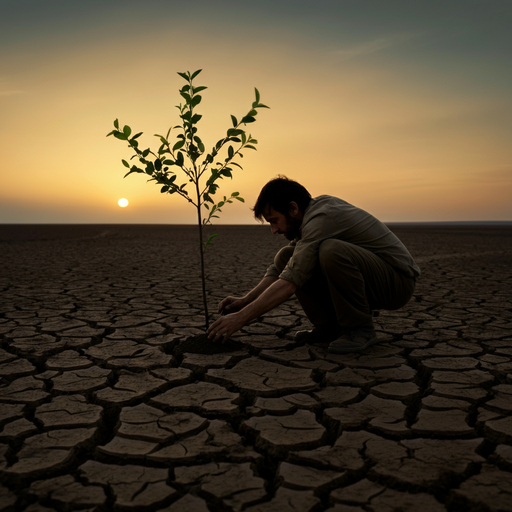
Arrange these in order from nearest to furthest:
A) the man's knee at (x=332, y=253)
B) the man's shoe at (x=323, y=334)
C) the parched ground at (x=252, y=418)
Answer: the parched ground at (x=252, y=418) < the man's knee at (x=332, y=253) < the man's shoe at (x=323, y=334)

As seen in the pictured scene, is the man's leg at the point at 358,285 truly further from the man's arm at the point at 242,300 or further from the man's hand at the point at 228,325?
the man's hand at the point at 228,325

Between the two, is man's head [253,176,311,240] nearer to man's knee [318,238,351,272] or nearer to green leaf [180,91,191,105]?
man's knee [318,238,351,272]

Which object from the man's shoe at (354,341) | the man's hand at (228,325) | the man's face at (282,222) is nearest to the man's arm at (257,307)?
the man's hand at (228,325)

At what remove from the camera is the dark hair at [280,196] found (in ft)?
8.31

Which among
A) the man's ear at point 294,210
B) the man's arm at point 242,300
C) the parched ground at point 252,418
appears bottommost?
the parched ground at point 252,418

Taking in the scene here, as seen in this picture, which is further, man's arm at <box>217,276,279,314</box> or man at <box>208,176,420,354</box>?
man's arm at <box>217,276,279,314</box>

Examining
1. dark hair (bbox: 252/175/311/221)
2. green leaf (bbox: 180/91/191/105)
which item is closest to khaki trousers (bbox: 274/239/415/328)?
dark hair (bbox: 252/175/311/221)

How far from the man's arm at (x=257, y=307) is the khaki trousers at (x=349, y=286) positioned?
10.8 inches

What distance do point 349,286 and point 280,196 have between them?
22.4 inches

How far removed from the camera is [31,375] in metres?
2.38

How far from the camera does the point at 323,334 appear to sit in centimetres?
288

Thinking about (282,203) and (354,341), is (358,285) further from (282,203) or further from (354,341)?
(282,203)

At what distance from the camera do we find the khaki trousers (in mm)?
2525

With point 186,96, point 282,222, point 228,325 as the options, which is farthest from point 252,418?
point 186,96
